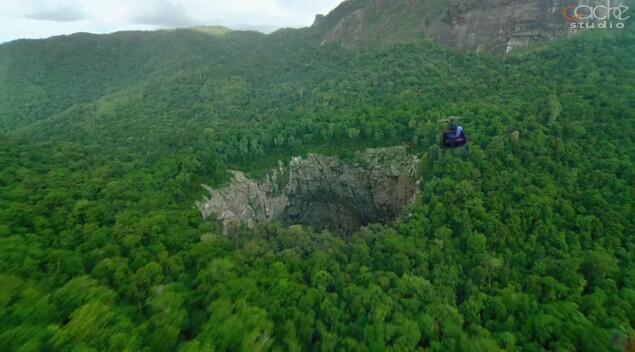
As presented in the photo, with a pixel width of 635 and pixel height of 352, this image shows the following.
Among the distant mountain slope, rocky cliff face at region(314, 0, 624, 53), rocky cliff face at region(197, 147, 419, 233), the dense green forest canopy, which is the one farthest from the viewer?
the distant mountain slope

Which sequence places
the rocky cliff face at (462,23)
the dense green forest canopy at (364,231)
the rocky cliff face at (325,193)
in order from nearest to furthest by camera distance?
1. the dense green forest canopy at (364,231)
2. the rocky cliff face at (325,193)
3. the rocky cliff face at (462,23)

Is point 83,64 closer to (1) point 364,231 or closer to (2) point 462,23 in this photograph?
(2) point 462,23

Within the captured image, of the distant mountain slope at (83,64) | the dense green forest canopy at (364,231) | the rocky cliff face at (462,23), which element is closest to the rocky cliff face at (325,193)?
the dense green forest canopy at (364,231)

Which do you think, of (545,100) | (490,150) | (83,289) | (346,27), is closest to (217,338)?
(83,289)

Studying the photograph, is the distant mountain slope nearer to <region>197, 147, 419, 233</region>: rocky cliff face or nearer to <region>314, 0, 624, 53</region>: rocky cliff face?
<region>314, 0, 624, 53</region>: rocky cliff face

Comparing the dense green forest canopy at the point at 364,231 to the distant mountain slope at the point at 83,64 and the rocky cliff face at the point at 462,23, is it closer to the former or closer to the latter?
the rocky cliff face at the point at 462,23

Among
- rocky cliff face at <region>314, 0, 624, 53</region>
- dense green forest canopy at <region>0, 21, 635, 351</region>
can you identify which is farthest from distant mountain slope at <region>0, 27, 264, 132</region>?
rocky cliff face at <region>314, 0, 624, 53</region>
